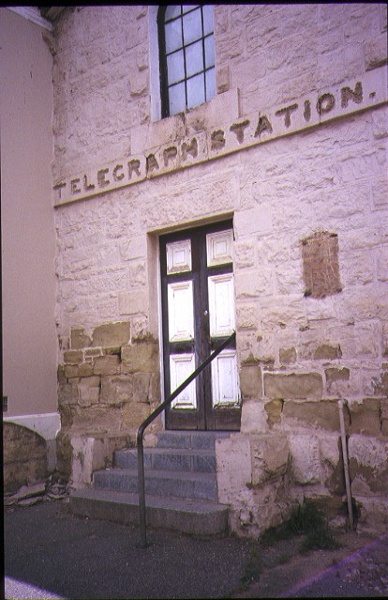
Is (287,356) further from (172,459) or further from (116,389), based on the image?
(116,389)

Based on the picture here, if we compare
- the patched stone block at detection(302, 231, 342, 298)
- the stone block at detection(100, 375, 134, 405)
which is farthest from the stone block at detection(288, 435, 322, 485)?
the stone block at detection(100, 375, 134, 405)

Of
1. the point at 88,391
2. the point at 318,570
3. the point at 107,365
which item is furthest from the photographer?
the point at 88,391

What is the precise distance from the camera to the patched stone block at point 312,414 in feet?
13.7

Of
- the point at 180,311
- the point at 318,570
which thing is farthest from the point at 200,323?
the point at 318,570

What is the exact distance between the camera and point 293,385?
444 cm

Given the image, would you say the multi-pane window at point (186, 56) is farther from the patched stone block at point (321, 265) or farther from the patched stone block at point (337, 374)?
the patched stone block at point (337, 374)

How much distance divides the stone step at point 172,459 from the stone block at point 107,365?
93 centimetres

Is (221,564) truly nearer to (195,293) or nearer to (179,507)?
(179,507)

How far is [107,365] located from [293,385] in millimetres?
2189

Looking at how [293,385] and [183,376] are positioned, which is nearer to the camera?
[293,385]

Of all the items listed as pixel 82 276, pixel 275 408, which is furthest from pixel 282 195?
pixel 82 276

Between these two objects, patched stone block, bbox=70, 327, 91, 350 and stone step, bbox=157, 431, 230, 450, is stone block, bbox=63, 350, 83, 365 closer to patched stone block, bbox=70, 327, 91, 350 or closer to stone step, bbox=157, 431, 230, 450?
patched stone block, bbox=70, 327, 91, 350

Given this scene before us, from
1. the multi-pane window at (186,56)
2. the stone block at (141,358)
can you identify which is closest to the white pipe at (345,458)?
the stone block at (141,358)

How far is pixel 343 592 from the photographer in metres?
2.96
